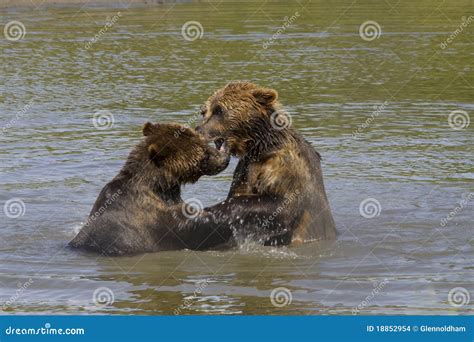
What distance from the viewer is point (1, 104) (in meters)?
20.2

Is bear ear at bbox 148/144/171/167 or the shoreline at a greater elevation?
the shoreline

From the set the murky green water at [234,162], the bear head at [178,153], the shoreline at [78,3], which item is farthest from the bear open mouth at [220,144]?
the shoreline at [78,3]

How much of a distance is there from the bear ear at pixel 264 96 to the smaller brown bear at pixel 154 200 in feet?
2.36

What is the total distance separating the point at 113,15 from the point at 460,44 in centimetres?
1320

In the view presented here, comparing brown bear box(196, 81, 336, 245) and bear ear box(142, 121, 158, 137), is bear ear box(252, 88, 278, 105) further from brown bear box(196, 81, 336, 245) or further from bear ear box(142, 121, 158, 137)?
bear ear box(142, 121, 158, 137)

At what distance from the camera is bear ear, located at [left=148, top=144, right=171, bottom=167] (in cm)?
1068

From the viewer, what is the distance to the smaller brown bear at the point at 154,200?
10727 mm

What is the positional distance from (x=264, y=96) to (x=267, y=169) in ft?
2.63

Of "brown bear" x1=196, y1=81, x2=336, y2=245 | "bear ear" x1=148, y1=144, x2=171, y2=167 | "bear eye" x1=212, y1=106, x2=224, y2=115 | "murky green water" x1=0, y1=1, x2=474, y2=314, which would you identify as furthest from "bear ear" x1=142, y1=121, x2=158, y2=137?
"murky green water" x1=0, y1=1, x2=474, y2=314

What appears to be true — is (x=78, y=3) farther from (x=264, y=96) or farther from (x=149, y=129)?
(x=149, y=129)

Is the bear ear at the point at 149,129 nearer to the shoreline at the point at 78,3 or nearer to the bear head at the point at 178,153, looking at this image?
the bear head at the point at 178,153

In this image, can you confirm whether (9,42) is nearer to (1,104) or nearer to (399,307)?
(1,104)

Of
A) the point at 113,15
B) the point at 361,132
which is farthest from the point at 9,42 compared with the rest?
the point at 361,132

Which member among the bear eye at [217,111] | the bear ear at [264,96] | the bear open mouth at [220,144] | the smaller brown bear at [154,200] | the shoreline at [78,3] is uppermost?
the shoreline at [78,3]
